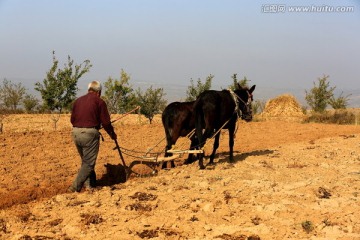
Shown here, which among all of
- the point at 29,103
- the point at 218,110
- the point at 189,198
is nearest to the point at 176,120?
the point at 218,110

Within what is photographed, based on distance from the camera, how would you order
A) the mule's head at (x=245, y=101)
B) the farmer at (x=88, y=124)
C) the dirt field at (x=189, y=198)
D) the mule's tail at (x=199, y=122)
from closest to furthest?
the dirt field at (x=189, y=198) → the farmer at (x=88, y=124) → the mule's tail at (x=199, y=122) → the mule's head at (x=245, y=101)

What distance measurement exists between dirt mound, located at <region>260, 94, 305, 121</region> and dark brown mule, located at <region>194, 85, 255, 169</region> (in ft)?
57.9

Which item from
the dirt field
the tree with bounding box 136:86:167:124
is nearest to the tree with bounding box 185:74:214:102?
the tree with bounding box 136:86:167:124

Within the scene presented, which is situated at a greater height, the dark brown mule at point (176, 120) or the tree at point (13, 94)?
the tree at point (13, 94)

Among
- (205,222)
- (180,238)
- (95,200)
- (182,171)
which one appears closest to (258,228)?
(205,222)

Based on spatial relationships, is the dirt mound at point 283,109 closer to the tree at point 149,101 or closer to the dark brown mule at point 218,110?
the tree at point 149,101

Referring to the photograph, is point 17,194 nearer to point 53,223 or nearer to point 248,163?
point 53,223

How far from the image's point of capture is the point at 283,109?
91.7 ft

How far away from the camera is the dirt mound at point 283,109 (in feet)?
88.9

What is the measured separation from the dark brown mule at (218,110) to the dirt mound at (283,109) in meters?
17.7

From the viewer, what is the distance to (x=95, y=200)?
6.19m

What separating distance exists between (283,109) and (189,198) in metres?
23.2

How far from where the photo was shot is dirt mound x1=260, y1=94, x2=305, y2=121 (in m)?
27.1

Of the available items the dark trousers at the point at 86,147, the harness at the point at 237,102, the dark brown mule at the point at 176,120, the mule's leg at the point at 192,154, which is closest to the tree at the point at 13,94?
the mule's leg at the point at 192,154
